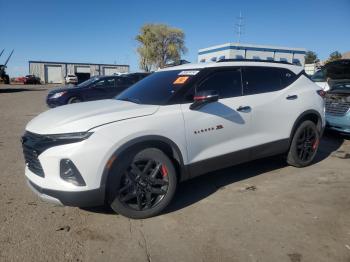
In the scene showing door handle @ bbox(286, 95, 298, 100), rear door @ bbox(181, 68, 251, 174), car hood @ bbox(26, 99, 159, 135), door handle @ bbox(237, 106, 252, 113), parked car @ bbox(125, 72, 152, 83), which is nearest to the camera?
car hood @ bbox(26, 99, 159, 135)

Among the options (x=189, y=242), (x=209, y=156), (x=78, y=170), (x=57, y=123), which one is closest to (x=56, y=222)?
(x=78, y=170)

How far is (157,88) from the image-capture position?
177 inches

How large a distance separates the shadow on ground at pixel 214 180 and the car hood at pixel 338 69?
448 centimetres

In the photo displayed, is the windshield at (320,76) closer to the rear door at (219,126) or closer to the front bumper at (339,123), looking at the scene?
the front bumper at (339,123)

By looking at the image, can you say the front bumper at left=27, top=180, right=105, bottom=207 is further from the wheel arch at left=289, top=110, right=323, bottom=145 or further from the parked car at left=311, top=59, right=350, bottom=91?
the parked car at left=311, top=59, right=350, bottom=91

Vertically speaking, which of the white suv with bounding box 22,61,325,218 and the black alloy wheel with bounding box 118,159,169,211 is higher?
the white suv with bounding box 22,61,325,218

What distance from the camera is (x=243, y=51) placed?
86.0 ft

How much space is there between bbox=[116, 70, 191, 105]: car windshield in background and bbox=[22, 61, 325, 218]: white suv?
2 cm

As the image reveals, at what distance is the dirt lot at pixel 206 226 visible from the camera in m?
3.10

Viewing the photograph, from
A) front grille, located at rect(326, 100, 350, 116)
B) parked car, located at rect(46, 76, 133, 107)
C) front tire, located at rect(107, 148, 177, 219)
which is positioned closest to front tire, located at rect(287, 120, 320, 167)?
front grille, located at rect(326, 100, 350, 116)

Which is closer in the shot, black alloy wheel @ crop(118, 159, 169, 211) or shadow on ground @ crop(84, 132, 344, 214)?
black alloy wheel @ crop(118, 159, 169, 211)

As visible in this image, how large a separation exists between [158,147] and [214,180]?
1.57 m

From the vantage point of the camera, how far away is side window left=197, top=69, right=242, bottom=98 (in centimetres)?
434

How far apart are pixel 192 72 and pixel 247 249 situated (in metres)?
2.30
